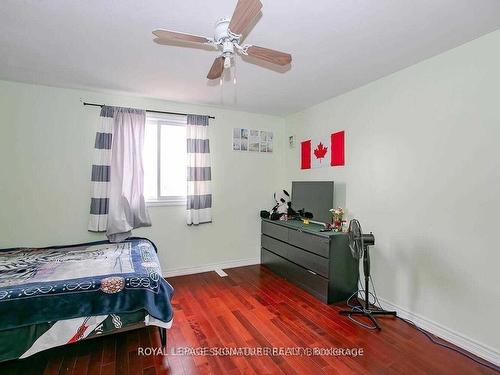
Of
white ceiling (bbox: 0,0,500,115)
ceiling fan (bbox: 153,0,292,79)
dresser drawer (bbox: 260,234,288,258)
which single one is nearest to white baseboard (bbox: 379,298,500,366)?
dresser drawer (bbox: 260,234,288,258)

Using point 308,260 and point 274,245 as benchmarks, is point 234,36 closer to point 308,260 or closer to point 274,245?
point 308,260

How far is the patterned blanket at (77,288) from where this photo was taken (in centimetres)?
178

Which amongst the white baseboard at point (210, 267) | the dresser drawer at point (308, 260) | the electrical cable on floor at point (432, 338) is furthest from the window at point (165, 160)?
the electrical cable on floor at point (432, 338)

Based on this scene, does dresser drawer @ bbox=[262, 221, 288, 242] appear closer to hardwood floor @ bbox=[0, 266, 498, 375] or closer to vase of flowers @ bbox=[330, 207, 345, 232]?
vase of flowers @ bbox=[330, 207, 345, 232]

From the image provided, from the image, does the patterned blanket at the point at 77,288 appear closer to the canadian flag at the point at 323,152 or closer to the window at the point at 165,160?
the window at the point at 165,160

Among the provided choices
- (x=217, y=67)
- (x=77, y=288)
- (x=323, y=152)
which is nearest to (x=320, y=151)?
(x=323, y=152)

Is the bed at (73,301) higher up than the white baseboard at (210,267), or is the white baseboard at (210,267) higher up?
the bed at (73,301)

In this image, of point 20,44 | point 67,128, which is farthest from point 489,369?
point 67,128

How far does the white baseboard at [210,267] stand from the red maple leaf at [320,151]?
1915mm

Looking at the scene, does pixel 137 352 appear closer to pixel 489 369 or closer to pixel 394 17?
pixel 489 369

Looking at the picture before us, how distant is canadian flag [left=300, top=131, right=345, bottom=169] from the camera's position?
3.35 m

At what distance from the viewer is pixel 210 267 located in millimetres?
3936

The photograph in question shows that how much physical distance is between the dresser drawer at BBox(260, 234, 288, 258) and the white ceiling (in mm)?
2082

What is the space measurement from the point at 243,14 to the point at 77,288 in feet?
6.93
